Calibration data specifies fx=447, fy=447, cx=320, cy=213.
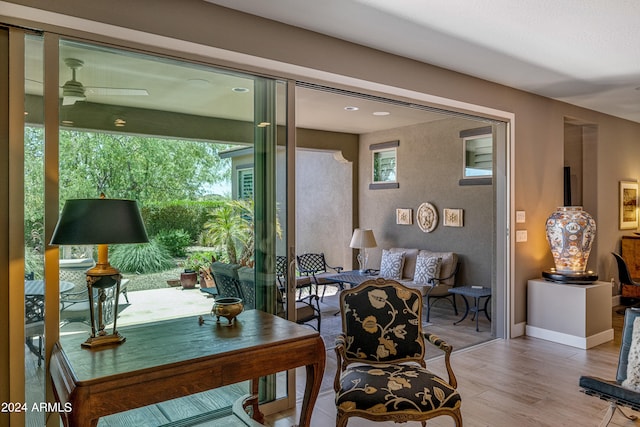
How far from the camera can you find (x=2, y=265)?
2252 mm

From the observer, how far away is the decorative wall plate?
6848 mm

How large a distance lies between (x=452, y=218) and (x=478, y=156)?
3.16ft

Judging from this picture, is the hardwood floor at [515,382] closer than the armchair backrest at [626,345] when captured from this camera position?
No

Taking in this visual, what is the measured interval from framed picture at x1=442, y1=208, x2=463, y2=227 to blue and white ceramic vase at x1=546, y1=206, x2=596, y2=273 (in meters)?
1.65

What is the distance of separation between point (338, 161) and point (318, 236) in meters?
1.50

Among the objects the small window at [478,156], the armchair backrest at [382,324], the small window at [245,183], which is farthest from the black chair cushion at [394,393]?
the small window at [478,156]

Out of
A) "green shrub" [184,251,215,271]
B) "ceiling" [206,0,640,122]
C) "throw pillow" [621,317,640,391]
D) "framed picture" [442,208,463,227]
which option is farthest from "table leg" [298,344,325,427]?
"framed picture" [442,208,463,227]

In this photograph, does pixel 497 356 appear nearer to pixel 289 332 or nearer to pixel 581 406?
pixel 581 406

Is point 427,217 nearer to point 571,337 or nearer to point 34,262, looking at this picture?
point 571,337

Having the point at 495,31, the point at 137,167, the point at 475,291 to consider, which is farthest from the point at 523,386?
the point at 137,167

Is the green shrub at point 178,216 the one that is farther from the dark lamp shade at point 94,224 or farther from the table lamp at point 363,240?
the table lamp at point 363,240

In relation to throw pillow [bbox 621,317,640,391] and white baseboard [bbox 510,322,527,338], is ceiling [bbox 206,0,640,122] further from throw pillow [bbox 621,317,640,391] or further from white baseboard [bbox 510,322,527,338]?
white baseboard [bbox 510,322,527,338]

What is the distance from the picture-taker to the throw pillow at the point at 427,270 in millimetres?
6270

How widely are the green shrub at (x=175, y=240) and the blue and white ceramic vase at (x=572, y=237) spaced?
396 centimetres
